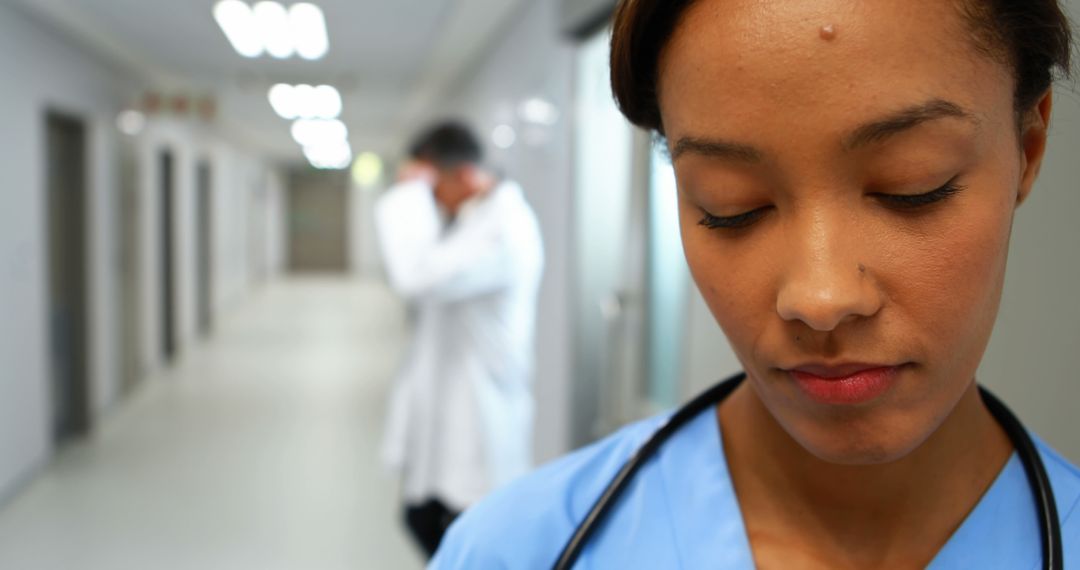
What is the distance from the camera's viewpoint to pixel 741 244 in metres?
0.52

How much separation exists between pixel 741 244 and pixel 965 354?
145 millimetres

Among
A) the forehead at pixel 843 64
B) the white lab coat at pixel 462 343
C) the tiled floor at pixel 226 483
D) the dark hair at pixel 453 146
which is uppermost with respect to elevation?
the dark hair at pixel 453 146

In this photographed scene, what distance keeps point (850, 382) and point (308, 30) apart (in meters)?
3.61

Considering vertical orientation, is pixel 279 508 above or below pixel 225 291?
below

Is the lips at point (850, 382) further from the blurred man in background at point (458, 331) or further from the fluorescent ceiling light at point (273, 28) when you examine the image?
the fluorescent ceiling light at point (273, 28)

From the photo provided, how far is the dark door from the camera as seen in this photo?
30.2 feet

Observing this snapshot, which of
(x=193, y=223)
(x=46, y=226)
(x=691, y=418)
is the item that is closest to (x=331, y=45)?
(x=46, y=226)

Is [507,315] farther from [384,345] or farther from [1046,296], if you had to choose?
[384,345]

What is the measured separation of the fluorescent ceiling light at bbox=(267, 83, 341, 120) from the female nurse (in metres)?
5.41

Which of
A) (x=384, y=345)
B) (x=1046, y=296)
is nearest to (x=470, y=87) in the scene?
(x=384, y=345)

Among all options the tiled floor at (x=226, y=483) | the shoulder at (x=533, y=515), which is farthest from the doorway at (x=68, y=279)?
the shoulder at (x=533, y=515)

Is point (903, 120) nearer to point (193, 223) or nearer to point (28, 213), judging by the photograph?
point (28, 213)

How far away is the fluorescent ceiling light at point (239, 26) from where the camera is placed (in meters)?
3.33

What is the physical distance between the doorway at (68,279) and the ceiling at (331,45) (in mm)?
614
